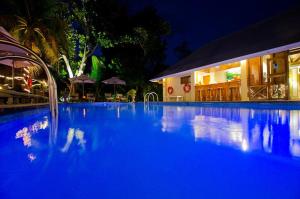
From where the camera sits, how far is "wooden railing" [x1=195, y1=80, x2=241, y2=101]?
14.1m

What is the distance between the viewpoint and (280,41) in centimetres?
1001

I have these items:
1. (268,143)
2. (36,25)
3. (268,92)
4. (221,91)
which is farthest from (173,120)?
(36,25)

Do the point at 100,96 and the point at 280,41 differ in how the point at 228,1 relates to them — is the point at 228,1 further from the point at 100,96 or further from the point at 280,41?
the point at 280,41

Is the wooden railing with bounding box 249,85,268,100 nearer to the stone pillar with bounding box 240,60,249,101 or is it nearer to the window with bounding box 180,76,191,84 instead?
the stone pillar with bounding box 240,60,249,101

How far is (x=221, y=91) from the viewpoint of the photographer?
1494cm

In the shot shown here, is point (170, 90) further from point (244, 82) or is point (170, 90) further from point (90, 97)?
point (244, 82)

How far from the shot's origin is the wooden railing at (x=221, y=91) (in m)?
14.1

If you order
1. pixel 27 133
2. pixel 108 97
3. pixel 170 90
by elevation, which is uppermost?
pixel 170 90

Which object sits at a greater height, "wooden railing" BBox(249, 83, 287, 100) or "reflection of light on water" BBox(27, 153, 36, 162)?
"wooden railing" BBox(249, 83, 287, 100)

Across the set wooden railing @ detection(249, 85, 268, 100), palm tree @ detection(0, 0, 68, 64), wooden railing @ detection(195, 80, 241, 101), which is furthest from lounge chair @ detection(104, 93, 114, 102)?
wooden railing @ detection(249, 85, 268, 100)

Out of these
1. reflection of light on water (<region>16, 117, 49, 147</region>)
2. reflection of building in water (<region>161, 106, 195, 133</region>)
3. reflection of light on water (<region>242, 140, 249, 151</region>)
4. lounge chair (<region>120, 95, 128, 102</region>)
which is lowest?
reflection of light on water (<region>16, 117, 49, 147</region>)

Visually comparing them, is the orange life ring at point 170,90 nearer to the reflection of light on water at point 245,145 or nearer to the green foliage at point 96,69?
the green foliage at point 96,69

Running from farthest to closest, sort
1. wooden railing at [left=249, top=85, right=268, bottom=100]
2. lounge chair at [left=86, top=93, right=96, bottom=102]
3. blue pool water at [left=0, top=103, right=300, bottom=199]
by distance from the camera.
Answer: lounge chair at [left=86, top=93, right=96, bottom=102]
wooden railing at [left=249, top=85, right=268, bottom=100]
blue pool water at [left=0, top=103, right=300, bottom=199]

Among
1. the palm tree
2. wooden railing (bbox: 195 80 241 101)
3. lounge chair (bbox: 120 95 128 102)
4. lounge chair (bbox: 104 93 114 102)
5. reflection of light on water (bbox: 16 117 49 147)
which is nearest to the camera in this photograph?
reflection of light on water (bbox: 16 117 49 147)
